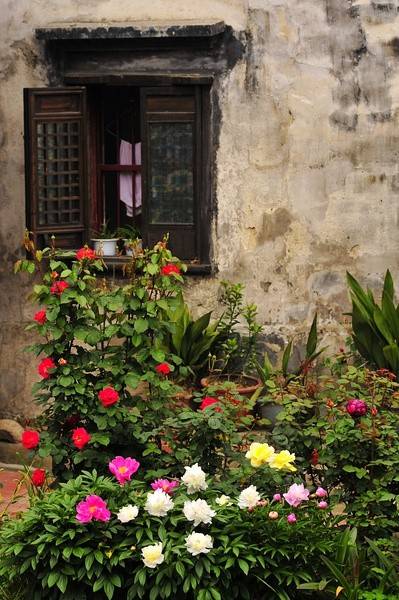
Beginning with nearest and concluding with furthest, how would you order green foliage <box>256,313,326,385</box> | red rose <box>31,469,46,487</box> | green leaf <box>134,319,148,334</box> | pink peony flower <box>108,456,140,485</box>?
pink peony flower <box>108,456,140,485</box>
red rose <box>31,469,46,487</box>
green leaf <box>134,319,148,334</box>
green foliage <box>256,313,326,385</box>

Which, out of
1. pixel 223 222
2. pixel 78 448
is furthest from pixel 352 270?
pixel 78 448

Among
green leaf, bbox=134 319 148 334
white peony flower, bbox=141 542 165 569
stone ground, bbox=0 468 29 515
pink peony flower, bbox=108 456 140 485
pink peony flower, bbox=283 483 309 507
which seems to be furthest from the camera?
stone ground, bbox=0 468 29 515

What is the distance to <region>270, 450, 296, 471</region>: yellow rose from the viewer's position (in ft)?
22.8

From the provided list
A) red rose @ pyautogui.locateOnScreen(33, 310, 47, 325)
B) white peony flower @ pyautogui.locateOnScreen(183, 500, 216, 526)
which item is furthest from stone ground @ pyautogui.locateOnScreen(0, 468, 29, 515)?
white peony flower @ pyautogui.locateOnScreen(183, 500, 216, 526)

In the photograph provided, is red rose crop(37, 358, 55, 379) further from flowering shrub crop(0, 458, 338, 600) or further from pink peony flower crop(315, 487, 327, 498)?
pink peony flower crop(315, 487, 327, 498)

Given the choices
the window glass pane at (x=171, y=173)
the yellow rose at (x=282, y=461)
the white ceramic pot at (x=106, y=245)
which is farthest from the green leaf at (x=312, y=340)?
the yellow rose at (x=282, y=461)

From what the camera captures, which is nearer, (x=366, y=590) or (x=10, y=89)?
(x=366, y=590)

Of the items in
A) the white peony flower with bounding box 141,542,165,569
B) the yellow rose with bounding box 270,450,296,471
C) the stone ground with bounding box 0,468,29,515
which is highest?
the yellow rose with bounding box 270,450,296,471

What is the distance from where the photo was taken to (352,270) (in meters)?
10.6

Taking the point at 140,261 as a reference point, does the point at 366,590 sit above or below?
below

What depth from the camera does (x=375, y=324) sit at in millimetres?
10086

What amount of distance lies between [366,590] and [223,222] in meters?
4.79

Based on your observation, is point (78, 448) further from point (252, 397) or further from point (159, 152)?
point (159, 152)

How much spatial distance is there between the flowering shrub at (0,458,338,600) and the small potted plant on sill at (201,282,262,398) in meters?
3.78
